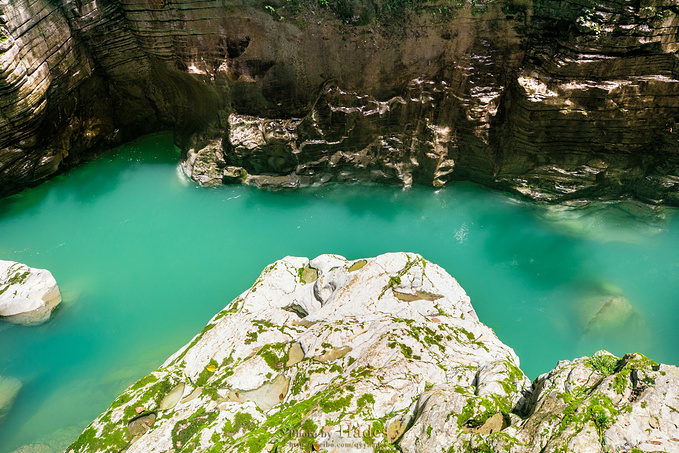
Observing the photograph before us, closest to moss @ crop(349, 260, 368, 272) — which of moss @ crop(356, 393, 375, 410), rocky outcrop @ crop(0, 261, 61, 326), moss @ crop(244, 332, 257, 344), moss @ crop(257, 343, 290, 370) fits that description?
moss @ crop(257, 343, 290, 370)

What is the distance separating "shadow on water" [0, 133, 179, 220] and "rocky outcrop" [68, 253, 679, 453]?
688 cm

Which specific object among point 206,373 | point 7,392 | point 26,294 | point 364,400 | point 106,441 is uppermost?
point 364,400

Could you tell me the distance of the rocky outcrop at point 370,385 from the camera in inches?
164

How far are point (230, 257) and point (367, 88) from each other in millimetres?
5845

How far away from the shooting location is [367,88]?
11.8 meters

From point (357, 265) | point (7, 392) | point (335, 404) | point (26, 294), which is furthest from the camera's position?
point (26, 294)

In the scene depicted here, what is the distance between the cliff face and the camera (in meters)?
10.2

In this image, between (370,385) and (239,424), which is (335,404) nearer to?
(370,385)

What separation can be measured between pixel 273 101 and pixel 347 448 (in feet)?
32.2

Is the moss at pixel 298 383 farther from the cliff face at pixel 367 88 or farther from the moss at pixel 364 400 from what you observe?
the cliff face at pixel 367 88

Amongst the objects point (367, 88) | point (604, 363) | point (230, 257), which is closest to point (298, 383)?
point (604, 363)

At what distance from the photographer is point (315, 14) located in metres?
10.9

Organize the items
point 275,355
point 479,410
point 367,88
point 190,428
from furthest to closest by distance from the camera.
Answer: point 367,88 → point 275,355 → point 190,428 → point 479,410

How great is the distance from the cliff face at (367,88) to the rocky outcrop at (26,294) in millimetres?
3864
